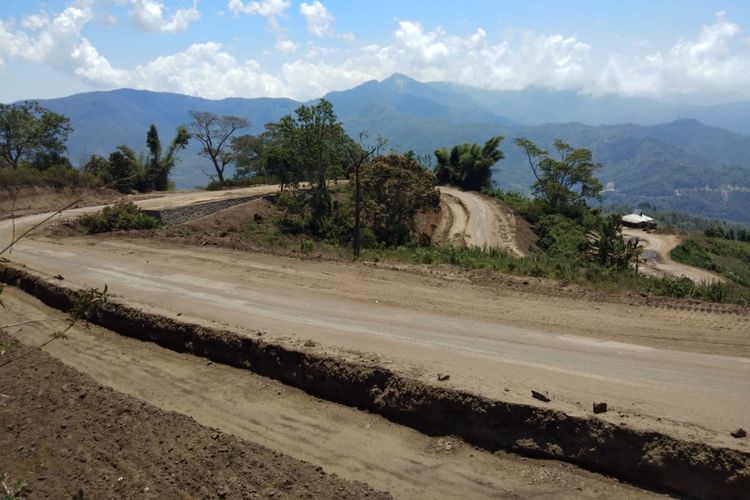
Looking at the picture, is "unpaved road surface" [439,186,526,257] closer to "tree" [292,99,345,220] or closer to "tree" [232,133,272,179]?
"tree" [292,99,345,220]

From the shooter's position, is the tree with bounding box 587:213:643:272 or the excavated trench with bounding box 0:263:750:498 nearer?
the excavated trench with bounding box 0:263:750:498

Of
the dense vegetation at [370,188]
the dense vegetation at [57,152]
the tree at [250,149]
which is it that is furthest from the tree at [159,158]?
the tree at [250,149]

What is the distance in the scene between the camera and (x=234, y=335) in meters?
10.2

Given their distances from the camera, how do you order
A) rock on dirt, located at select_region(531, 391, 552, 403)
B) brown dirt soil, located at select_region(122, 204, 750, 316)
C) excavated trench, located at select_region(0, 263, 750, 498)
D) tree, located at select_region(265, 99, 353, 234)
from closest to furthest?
1. excavated trench, located at select_region(0, 263, 750, 498)
2. rock on dirt, located at select_region(531, 391, 552, 403)
3. brown dirt soil, located at select_region(122, 204, 750, 316)
4. tree, located at select_region(265, 99, 353, 234)

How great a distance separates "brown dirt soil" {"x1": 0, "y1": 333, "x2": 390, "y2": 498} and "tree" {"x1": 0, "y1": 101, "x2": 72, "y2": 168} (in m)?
40.8

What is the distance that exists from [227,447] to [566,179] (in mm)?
50168

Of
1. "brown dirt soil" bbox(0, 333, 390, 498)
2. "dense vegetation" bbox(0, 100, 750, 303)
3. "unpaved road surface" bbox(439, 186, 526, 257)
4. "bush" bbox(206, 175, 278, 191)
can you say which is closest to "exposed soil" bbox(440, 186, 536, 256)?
"unpaved road surface" bbox(439, 186, 526, 257)

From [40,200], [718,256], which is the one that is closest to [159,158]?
[40,200]

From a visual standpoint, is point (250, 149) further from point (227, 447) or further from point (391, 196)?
point (227, 447)

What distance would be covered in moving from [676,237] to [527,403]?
58.8 meters

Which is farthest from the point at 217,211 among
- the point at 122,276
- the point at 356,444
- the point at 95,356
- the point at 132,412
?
the point at 356,444

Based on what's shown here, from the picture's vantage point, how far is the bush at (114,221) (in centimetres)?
2291

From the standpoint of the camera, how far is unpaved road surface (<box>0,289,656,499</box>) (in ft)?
21.3

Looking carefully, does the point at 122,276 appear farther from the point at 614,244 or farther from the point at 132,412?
the point at 614,244
